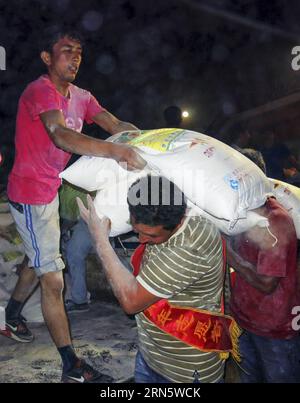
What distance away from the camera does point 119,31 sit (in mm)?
9844

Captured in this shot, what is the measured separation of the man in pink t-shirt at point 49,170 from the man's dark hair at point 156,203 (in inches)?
41.0

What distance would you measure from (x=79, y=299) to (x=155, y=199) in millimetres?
2293

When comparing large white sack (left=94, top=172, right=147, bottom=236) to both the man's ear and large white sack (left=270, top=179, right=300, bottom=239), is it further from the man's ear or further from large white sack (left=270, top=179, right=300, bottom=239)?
the man's ear

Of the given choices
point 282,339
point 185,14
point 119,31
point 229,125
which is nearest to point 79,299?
point 282,339

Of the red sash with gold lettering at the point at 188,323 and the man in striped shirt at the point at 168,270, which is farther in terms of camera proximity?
the red sash with gold lettering at the point at 188,323

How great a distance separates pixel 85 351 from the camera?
325 centimetres

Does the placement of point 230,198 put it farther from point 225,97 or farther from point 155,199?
point 225,97

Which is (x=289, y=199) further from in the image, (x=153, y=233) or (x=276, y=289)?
(x=153, y=233)

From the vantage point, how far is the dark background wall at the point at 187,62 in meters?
9.38

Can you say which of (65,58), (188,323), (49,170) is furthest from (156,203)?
(65,58)

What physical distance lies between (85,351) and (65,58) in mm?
1943

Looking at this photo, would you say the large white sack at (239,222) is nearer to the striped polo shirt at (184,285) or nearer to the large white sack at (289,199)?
the striped polo shirt at (184,285)

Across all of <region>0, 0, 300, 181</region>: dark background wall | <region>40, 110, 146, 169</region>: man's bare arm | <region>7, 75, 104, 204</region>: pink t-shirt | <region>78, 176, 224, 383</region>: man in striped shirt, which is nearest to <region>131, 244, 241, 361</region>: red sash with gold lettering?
<region>78, 176, 224, 383</region>: man in striped shirt
